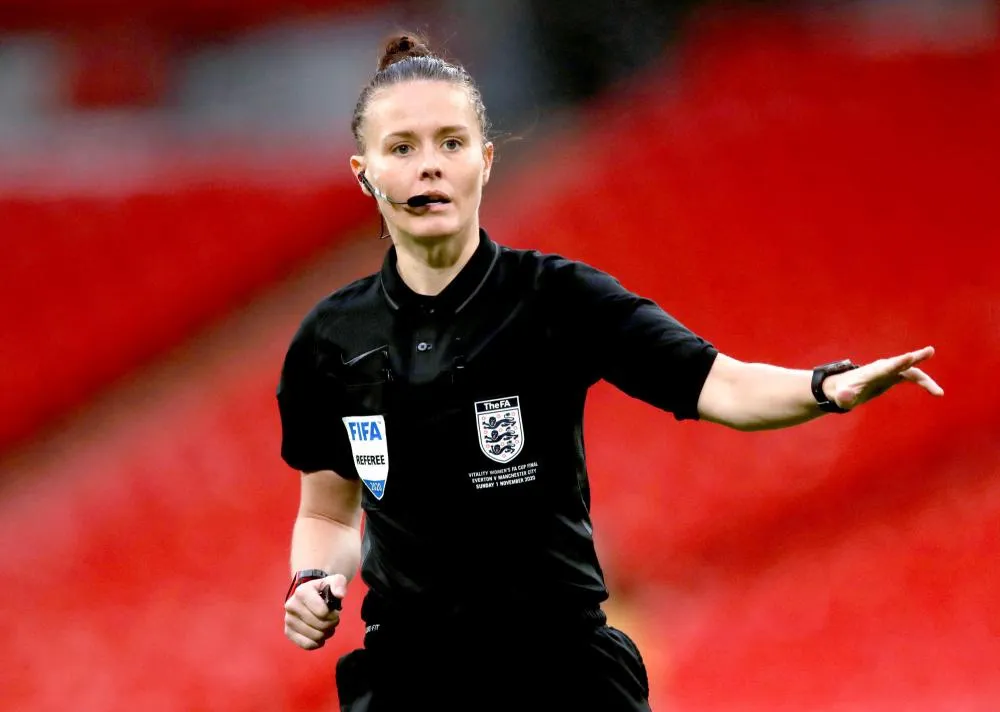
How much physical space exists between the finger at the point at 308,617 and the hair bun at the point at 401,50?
69 centimetres

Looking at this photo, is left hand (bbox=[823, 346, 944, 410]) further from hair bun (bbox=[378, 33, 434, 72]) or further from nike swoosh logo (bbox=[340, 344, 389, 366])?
hair bun (bbox=[378, 33, 434, 72])

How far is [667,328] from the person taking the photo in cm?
146

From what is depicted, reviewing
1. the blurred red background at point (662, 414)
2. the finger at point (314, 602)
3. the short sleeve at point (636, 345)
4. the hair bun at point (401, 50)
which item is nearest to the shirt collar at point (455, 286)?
the short sleeve at point (636, 345)

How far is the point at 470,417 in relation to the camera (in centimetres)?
149

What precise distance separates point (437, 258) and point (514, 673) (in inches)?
19.9

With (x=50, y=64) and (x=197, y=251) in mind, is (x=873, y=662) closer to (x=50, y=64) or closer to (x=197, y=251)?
(x=197, y=251)

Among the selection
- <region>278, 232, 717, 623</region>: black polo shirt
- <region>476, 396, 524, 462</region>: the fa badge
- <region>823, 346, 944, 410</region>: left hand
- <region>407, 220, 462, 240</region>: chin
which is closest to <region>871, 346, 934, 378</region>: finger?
<region>823, 346, 944, 410</region>: left hand

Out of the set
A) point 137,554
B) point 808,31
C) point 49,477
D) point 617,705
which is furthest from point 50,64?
point 617,705

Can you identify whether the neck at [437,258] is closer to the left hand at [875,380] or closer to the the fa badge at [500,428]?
the the fa badge at [500,428]

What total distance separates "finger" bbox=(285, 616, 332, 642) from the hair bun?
0.71m

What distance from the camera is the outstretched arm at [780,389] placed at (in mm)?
1207

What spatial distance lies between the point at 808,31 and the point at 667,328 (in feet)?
8.84

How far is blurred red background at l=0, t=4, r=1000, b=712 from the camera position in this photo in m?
3.35

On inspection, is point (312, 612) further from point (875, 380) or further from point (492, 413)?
point (875, 380)
